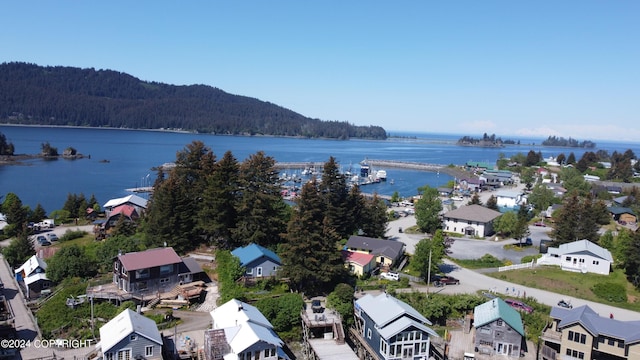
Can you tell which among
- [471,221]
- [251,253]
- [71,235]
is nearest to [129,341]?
[251,253]

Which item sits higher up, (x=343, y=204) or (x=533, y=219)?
(x=343, y=204)

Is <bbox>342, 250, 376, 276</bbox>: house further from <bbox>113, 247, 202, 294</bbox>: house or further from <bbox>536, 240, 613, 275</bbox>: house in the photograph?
<bbox>536, 240, 613, 275</bbox>: house

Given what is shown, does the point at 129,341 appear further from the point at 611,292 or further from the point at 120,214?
the point at 611,292

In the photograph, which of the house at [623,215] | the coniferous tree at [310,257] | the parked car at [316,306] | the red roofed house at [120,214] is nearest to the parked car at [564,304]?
the coniferous tree at [310,257]

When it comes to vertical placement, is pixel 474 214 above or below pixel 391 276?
above

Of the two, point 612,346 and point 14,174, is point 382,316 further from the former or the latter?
point 14,174

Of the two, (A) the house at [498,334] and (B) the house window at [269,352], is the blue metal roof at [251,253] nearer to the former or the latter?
(B) the house window at [269,352]

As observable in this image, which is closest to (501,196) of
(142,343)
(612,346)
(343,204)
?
(343,204)
